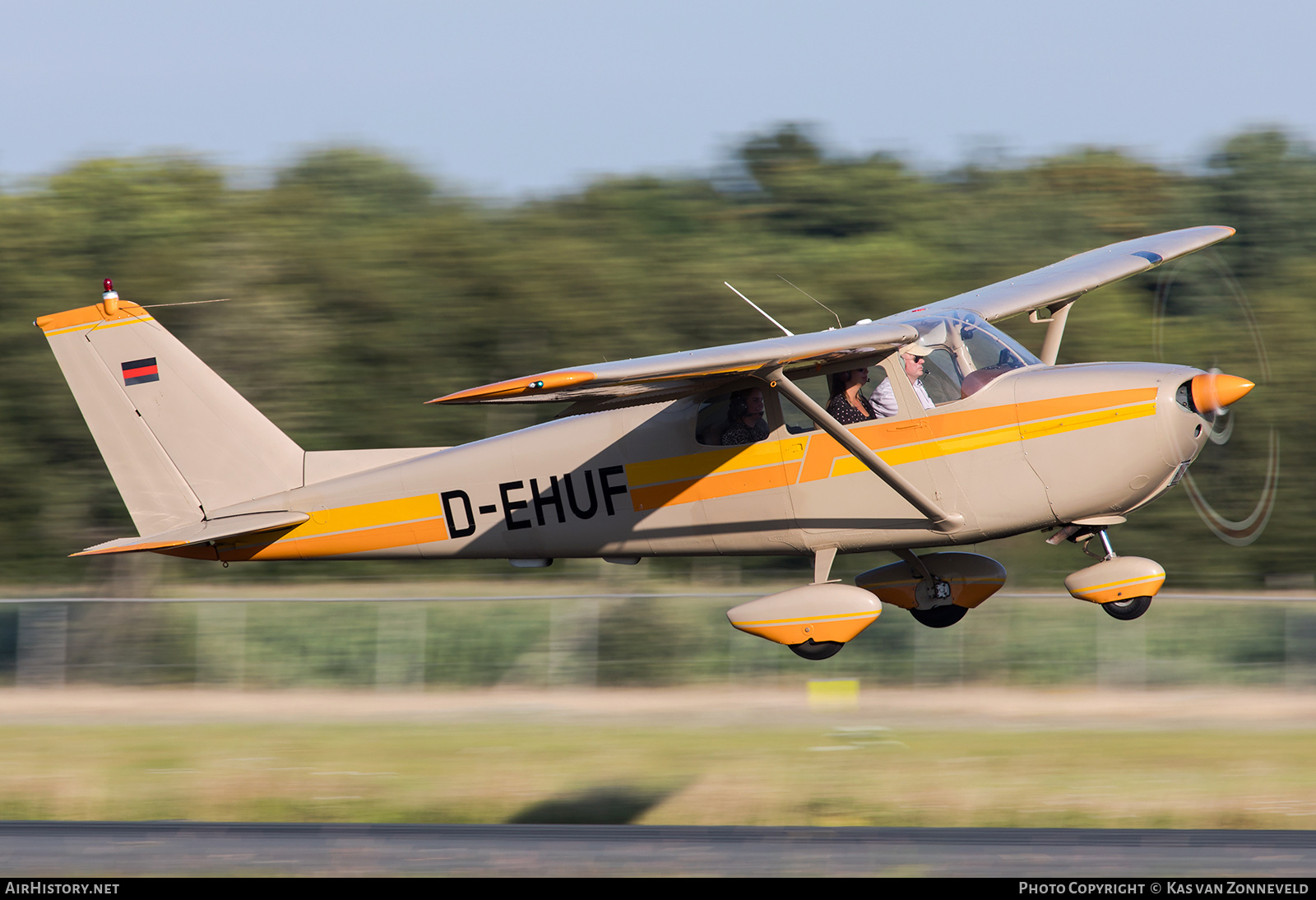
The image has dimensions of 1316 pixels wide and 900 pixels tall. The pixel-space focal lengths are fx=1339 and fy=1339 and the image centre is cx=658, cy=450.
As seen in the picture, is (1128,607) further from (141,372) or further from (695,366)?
(141,372)

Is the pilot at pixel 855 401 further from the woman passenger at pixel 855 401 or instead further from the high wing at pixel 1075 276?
the high wing at pixel 1075 276

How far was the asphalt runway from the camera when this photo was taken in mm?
17188

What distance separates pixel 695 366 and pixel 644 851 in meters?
11.8

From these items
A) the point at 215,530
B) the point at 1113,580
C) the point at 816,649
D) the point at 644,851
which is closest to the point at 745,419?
the point at 816,649

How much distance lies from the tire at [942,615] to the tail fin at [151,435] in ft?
18.4

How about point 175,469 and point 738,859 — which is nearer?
point 175,469

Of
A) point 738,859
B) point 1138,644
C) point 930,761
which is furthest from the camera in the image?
point 1138,644

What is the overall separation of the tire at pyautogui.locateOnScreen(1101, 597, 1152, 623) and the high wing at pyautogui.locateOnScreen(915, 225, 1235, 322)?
105 inches

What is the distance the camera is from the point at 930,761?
745 inches

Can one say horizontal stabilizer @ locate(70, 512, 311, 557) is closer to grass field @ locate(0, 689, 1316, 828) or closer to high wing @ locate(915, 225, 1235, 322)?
high wing @ locate(915, 225, 1235, 322)

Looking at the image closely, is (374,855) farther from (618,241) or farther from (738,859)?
(618,241)

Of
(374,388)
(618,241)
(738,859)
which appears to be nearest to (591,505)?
(738,859)

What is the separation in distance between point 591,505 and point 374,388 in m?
15.4

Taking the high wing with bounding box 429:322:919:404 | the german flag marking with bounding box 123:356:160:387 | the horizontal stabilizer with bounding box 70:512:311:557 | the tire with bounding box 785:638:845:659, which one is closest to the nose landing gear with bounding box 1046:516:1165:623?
the tire with bounding box 785:638:845:659
